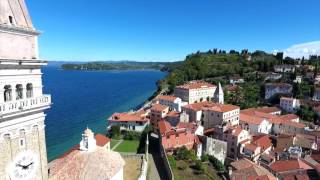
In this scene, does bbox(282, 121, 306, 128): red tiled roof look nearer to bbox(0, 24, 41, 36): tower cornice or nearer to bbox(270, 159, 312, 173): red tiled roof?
bbox(270, 159, 312, 173): red tiled roof

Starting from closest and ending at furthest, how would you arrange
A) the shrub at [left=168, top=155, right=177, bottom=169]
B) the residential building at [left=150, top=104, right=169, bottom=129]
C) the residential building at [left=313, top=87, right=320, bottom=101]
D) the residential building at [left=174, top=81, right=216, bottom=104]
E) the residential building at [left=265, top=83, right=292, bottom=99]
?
the shrub at [left=168, top=155, right=177, bottom=169]
the residential building at [left=150, top=104, right=169, bottom=129]
the residential building at [left=174, top=81, right=216, bottom=104]
the residential building at [left=313, top=87, right=320, bottom=101]
the residential building at [left=265, top=83, right=292, bottom=99]

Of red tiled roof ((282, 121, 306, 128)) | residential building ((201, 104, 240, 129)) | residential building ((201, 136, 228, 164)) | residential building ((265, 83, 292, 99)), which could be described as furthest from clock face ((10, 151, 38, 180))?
residential building ((265, 83, 292, 99))

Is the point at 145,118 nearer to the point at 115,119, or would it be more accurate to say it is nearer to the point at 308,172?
the point at 115,119

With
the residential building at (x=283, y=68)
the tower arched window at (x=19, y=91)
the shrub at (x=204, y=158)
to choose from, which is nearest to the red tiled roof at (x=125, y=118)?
the shrub at (x=204, y=158)

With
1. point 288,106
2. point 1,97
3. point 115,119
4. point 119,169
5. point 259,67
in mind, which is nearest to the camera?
point 1,97

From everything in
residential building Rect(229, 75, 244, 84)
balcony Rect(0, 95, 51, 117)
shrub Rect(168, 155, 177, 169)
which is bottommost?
shrub Rect(168, 155, 177, 169)

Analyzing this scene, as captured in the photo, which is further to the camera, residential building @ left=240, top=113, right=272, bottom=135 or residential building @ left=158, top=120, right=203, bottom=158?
residential building @ left=240, top=113, right=272, bottom=135

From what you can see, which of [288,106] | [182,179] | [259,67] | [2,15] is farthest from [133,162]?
[259,67]
